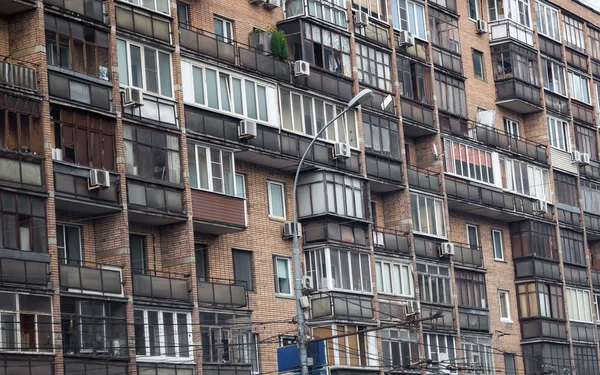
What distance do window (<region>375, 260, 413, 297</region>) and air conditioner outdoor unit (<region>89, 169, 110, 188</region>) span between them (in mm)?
16188

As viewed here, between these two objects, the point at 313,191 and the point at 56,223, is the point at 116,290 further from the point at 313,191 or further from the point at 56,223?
the point at 313,191

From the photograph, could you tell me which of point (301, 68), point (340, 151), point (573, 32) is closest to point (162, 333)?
point (340, 151)

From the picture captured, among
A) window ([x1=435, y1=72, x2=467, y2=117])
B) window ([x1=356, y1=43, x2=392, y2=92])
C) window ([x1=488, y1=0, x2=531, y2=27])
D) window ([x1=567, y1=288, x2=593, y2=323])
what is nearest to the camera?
window ([x1=356, y1=43, x2=392, y2=92])

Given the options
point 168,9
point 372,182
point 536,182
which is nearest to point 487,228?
point 536,182

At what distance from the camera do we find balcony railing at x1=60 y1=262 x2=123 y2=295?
44.8m

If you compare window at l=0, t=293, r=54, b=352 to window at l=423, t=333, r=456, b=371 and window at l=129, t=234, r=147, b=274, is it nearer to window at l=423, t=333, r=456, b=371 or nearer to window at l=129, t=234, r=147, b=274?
window at l=129, t=234, r=147, b=274

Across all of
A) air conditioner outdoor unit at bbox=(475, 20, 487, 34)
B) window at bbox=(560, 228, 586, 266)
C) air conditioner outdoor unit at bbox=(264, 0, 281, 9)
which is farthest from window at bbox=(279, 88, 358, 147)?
window at bbox=(560, 228, 586, 266)

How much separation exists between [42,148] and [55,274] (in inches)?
152

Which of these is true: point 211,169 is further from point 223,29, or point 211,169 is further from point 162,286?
point 223,29

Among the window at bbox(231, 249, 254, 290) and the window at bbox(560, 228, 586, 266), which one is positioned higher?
the window at bbox(560, 228, 586, 266)

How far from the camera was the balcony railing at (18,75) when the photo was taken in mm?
44125

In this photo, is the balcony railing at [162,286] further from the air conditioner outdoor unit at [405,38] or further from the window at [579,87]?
the window at [579,87]

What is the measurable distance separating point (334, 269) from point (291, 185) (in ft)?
12.3

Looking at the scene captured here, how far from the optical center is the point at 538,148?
73625 mm
